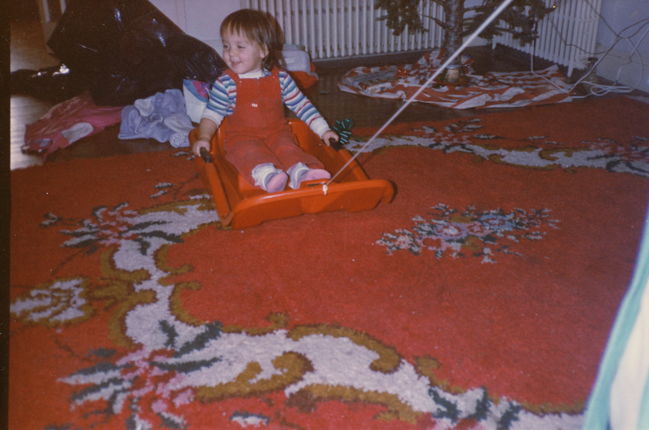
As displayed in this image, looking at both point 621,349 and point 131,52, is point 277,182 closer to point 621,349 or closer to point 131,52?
point 621,349

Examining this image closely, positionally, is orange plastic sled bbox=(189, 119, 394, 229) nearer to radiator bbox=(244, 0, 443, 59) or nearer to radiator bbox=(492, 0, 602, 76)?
radiator bbox=(492, 0, 602, 76)

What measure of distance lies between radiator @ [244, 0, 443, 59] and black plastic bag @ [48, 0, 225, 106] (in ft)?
3.20

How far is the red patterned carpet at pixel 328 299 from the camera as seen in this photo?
0.86m

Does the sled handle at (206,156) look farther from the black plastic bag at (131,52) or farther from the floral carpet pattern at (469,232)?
the black plastic bag at (131,52)

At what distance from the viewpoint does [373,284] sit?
44.6 inches

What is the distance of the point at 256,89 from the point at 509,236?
0.76 m

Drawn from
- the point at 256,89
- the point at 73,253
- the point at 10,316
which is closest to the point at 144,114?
the point at 256,89

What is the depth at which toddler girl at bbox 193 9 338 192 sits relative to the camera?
1.43m

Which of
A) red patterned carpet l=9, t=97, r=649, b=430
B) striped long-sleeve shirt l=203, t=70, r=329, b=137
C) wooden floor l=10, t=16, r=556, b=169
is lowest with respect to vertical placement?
red patterned carpet l=9, t=97, r=649, b=430

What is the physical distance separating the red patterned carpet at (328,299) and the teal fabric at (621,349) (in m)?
0.28

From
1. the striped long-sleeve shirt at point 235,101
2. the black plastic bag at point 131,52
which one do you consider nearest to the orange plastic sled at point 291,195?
the striped long-sleeve shirt at point 235,101

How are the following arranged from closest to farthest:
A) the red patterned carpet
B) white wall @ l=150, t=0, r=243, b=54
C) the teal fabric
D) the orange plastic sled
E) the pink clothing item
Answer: the teal fabric, the red patterned carpet, the orange plastic sled, the pink clothing item, white wall @ l=150, t=0, r=243, b=54

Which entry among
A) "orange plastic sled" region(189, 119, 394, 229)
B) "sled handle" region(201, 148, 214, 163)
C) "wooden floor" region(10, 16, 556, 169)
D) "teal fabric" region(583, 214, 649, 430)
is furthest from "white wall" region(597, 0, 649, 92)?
"teal fabric" region(583, 214, 649, 430)

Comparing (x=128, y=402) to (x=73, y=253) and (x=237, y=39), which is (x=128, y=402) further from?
(x=237, y=39)
